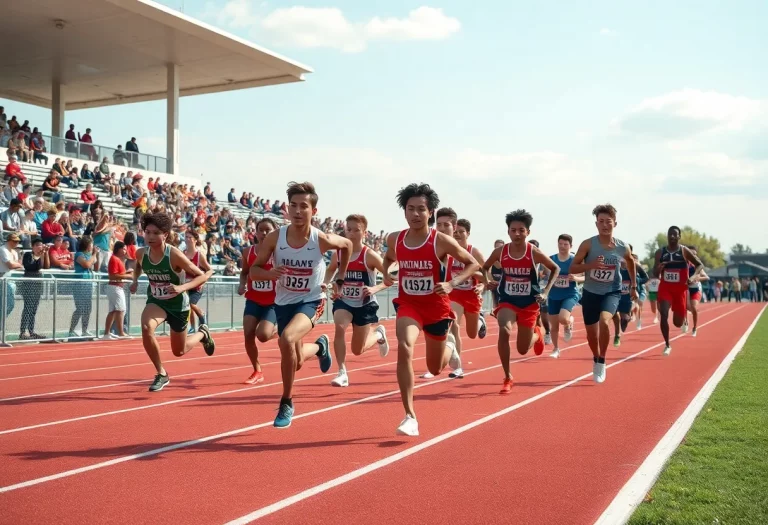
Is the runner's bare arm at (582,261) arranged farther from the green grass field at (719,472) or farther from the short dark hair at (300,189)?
the short dark hair at (300,189)

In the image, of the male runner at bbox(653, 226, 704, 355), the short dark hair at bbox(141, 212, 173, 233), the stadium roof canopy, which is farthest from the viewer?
the stadium roof canopy

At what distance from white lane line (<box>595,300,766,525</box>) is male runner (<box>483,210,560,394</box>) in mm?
2079

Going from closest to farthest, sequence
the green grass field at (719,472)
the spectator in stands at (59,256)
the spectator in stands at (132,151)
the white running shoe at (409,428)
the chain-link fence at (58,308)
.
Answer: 1. the green grass field at (719,472)
2. the white running shoe at (409,428)
3. the chain-link fence at (58,308)
4. the spectator in stands at (59,256)
5. the spectator in stands at (132,151)

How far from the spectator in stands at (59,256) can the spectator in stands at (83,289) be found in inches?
11.5

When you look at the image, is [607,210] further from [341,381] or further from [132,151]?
[132,151]

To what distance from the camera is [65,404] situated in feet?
29.7

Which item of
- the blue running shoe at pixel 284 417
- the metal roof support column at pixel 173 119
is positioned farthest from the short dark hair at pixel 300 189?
the metal roof support column at pixel 173 119

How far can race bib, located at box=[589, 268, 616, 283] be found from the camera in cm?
1078

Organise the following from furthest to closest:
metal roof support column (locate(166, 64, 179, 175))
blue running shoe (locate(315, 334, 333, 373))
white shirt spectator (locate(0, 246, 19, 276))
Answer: metal roof support column (locate(166, 64, 179, 175)) → white shirt spectator (locate(0, 246, 19, 276)) → blue running shoe (locate(315, 334, 333, 373))

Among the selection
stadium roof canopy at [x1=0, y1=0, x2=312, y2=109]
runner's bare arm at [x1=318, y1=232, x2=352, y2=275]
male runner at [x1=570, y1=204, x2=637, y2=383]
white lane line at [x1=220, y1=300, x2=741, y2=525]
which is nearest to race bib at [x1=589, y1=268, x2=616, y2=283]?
male runner at [x1=570, y1=204, x2=637, y2=383]

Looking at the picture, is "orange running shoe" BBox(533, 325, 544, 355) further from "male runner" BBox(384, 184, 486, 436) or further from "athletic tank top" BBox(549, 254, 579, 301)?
"male runner" BBox(384, 184, 486, 436)

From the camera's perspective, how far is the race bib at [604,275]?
10.8 meters

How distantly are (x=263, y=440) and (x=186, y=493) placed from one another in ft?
5.88

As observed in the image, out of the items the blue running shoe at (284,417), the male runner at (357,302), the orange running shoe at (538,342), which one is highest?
the male runner at (357,302)
